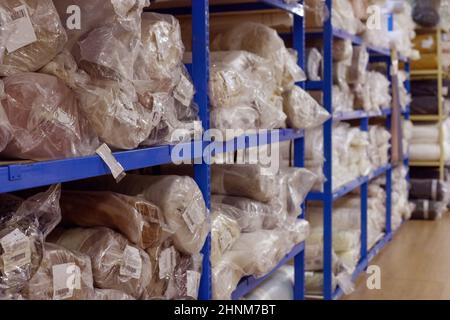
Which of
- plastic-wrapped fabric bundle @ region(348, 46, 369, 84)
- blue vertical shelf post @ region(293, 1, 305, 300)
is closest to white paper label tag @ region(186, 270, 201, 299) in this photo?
blue vertical shelf post @ region(293, 1, 305, 300)

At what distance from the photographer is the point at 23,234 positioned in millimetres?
1337

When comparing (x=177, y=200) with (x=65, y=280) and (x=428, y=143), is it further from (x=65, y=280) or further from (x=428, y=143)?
(x=428, y=143)

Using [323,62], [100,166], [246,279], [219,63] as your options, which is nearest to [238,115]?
[219,63]

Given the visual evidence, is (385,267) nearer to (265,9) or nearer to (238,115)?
(265,9)

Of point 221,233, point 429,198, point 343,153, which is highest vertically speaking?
point 343,153

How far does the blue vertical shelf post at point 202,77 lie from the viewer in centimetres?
199

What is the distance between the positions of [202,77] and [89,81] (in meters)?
0.57

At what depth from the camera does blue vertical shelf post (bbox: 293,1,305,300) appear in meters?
3.00

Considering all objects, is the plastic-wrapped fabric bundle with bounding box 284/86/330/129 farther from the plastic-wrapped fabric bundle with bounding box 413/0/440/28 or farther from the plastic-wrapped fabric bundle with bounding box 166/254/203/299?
the plastic-wrapped fabric bundle with bounding box 413/0/440/28

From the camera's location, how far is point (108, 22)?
1.55 m

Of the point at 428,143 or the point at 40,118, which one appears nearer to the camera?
the point at 40,118

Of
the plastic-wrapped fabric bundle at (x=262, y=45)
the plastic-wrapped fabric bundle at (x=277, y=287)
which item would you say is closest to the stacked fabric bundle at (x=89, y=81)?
the plastic-wrapped fabric bundle at (x=262, y=45)

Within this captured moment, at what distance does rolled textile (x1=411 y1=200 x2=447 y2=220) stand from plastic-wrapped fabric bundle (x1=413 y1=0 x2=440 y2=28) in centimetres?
174

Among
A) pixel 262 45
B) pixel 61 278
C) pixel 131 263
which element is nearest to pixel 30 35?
pixel 61 278
